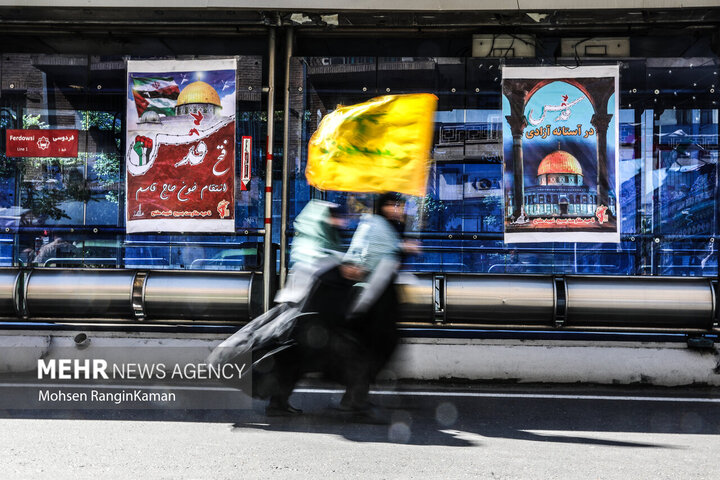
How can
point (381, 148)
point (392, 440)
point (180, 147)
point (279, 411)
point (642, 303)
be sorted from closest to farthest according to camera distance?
point (392, 440) → point (381, 148) → point (279, 411) → point (642, 303) → point (180, 147)

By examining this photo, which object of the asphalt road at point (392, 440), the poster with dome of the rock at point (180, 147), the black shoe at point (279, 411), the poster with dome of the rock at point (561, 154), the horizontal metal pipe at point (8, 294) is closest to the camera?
the asphalt road at point (392, 440)

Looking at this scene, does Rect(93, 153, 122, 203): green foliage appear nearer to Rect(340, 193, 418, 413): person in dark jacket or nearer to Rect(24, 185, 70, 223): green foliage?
Rect(24, 185, 70, 223): green foliage

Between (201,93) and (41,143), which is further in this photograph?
(41,143)

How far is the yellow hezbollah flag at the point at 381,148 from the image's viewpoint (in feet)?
18.2

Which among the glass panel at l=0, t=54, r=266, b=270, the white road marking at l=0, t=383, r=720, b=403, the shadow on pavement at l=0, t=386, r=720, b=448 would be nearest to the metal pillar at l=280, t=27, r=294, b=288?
the glass panel at l=0, t=54, r=266, b=270

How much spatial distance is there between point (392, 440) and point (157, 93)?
518 centimetres

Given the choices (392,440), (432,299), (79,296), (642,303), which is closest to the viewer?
(392,440)

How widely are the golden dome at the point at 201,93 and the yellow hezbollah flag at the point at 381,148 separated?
9.59 feet

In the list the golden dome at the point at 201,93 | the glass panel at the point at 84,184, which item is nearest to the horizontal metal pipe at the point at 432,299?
the glass panel at the point at 84,184

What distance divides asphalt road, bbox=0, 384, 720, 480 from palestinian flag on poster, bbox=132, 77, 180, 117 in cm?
349

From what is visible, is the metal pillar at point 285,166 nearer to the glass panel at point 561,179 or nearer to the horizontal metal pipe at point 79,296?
the glass panel at point 561,179

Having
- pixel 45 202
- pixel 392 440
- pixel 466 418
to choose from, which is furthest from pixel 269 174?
pixel 392 440

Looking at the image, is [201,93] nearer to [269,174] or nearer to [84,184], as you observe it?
[269,174]

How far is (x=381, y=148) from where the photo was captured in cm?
564
